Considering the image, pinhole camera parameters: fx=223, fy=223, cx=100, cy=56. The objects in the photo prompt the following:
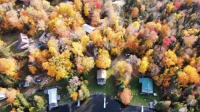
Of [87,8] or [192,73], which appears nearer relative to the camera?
[192,73]

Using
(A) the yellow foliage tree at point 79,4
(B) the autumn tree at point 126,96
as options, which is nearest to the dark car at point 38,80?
(B) the autumn tree at point 126,96

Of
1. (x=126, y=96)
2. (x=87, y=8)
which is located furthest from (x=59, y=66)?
(x=87, y=8)

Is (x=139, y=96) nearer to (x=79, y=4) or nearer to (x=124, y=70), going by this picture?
(x=124, y=70)

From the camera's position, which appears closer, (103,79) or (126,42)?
(103,79)

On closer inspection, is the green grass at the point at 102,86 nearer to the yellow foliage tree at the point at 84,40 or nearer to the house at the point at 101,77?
the house at the point at 101,77

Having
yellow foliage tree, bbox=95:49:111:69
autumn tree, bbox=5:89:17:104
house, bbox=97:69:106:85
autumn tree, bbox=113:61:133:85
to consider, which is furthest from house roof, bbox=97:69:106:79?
autumn tree, bbox=5:89:17:104

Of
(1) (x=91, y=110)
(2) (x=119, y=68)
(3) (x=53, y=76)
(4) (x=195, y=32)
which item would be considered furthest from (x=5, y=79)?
(4) (x=195, y=32)

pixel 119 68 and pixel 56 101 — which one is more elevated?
pixel 119 68

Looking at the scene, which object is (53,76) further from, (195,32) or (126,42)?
(195,32)
